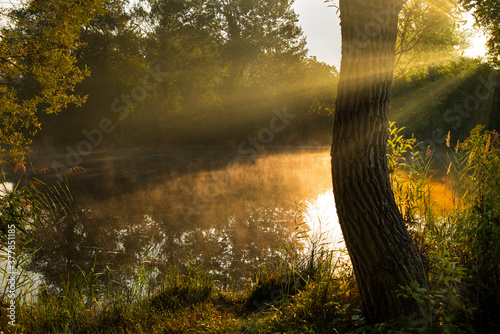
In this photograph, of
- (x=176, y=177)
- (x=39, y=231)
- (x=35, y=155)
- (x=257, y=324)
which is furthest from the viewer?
(x=35, y=155)

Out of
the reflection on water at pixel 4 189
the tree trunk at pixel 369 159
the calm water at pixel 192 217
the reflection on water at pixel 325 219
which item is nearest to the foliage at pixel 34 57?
the reflection on water at pixel 4 189

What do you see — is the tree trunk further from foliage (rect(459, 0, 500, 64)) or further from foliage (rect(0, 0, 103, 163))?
foliage (rect(0, 0, 103, 163))

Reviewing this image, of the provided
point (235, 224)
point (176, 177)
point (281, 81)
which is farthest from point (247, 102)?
point (235, 224)

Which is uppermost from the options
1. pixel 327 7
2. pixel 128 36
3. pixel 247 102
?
pixel 128 36

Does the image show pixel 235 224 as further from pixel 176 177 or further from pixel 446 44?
pixel 446 44

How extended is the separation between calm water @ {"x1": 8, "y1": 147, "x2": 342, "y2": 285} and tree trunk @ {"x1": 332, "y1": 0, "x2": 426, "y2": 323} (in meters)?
0.99

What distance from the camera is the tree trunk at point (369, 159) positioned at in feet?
6.53

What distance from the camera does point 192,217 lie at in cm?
581

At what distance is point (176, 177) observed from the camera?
949 cm

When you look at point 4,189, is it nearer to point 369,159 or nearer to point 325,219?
point 325,219

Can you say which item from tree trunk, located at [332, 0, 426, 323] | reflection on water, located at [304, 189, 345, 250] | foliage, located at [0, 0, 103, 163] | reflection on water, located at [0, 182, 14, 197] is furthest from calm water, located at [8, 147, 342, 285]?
foliage, located at [0, 0, 103, 163]

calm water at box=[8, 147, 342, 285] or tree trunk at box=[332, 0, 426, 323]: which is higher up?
tree trunk at box=[332, 0, 426, 323]

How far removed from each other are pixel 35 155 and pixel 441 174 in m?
17.0

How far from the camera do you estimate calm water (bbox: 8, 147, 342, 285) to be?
162 inches
